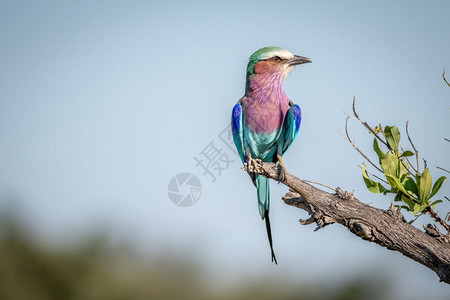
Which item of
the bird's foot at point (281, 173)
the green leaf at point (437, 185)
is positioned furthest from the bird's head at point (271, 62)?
the green leaf at point (437, 185)

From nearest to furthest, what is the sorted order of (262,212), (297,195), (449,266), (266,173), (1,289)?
1. (449,266)
2. (297,195)
3. (266,173)
4. (262,212)
5. (1,289)

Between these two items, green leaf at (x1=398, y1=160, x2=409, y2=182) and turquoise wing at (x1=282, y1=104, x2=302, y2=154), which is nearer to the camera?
green leaf at (x1=398, y1=160, x2=409, y2=182)

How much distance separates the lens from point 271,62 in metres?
5.50

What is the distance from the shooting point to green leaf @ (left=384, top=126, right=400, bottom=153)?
3.54 metres

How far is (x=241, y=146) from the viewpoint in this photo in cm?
532

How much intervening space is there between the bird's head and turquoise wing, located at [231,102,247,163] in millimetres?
355

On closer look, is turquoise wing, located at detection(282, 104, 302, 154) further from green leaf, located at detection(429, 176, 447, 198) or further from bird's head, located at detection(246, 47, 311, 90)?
green leaf, located at detection(429, 176, 447, 198)

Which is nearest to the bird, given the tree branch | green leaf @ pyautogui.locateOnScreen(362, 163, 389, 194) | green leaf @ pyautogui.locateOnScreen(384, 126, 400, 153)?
the tree branch

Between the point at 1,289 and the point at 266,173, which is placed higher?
the point at 1,289

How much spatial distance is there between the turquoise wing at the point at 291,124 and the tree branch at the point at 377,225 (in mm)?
1397

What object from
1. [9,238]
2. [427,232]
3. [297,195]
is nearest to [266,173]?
[297,195]

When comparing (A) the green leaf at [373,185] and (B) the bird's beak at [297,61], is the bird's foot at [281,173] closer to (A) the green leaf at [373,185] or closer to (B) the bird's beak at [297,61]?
(A) the green leaf at [373,185]

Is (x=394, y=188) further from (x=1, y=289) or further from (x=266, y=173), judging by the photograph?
(x=1, y=289)

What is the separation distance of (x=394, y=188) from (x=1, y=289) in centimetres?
674
